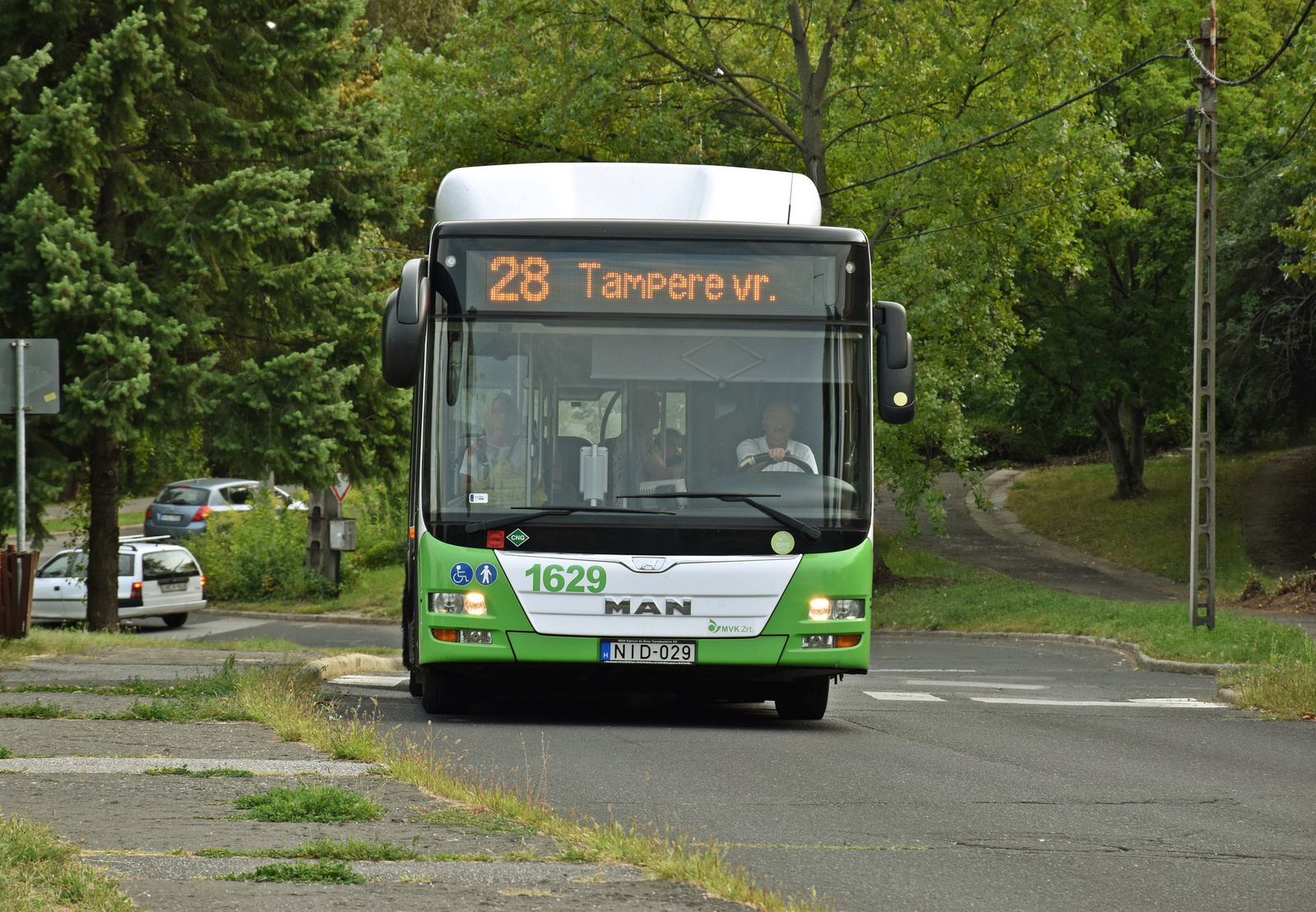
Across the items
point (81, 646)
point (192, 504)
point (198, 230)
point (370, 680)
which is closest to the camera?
point (370, 680)

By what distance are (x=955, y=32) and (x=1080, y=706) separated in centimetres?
1531

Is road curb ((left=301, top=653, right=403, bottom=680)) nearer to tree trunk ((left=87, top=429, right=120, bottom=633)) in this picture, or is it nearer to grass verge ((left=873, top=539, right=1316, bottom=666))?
tree trunk ((left=87, top=429, right=120, bottom=633))

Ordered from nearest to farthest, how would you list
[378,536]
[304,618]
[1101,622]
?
[1101,622], [304,618], [378,536]

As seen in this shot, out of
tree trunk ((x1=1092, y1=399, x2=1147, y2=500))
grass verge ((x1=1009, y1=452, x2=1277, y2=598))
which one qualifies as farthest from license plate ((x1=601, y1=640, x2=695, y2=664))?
tree trunk ((x1=1092, y1=399, x2=1147, y2=500))

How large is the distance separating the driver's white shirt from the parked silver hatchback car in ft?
94.5

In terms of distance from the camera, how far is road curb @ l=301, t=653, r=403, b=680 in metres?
13.8

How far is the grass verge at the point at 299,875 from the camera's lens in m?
4.97

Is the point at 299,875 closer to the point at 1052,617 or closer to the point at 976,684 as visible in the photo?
the point at 976,684

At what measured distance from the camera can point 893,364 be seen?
977 centimetres

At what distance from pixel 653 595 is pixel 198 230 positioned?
1225 cm

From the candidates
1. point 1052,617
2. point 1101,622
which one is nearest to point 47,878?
point 1101,622

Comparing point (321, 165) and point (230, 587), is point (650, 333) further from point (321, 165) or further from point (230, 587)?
point (230, 587)

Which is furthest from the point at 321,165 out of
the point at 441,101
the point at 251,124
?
the point at 441,101

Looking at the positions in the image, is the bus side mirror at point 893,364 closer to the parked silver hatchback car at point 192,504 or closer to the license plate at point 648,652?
the license plate at point 648,652
